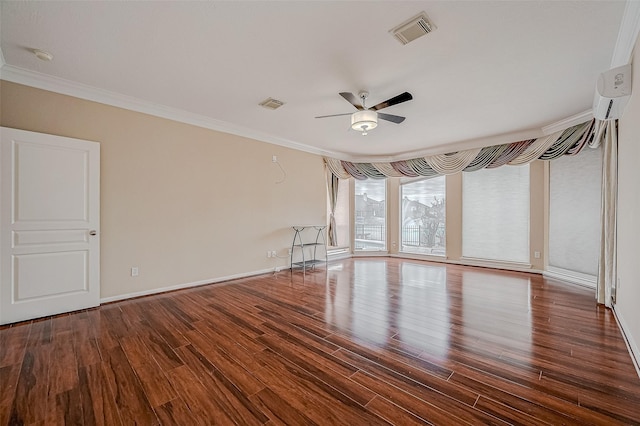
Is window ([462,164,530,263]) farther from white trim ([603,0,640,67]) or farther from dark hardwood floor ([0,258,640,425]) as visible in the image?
white trim ([603,0,640,67])

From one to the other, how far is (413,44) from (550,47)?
1258mm

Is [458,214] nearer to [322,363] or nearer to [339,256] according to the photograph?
[339,256]

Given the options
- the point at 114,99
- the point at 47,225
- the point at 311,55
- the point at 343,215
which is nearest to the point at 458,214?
the point at 343,215

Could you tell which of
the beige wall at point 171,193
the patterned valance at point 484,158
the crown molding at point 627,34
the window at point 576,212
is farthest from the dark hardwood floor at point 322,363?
the crown molding at point 627,34

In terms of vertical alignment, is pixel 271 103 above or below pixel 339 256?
above

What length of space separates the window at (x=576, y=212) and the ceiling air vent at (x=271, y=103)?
482 cm

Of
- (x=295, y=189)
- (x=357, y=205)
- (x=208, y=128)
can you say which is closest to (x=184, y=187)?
(x=208, y=128)

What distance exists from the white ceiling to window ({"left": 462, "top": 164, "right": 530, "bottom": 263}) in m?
1.59

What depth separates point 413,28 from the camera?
220 cm

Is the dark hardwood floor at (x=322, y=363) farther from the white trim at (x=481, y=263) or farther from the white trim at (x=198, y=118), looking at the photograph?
the white trim at (x=198, y=118)

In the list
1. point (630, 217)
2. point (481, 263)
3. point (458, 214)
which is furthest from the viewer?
point (458, 214)

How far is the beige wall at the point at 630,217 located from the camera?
7.00ft

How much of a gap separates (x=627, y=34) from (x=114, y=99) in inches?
207

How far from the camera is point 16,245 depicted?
2.84 m
